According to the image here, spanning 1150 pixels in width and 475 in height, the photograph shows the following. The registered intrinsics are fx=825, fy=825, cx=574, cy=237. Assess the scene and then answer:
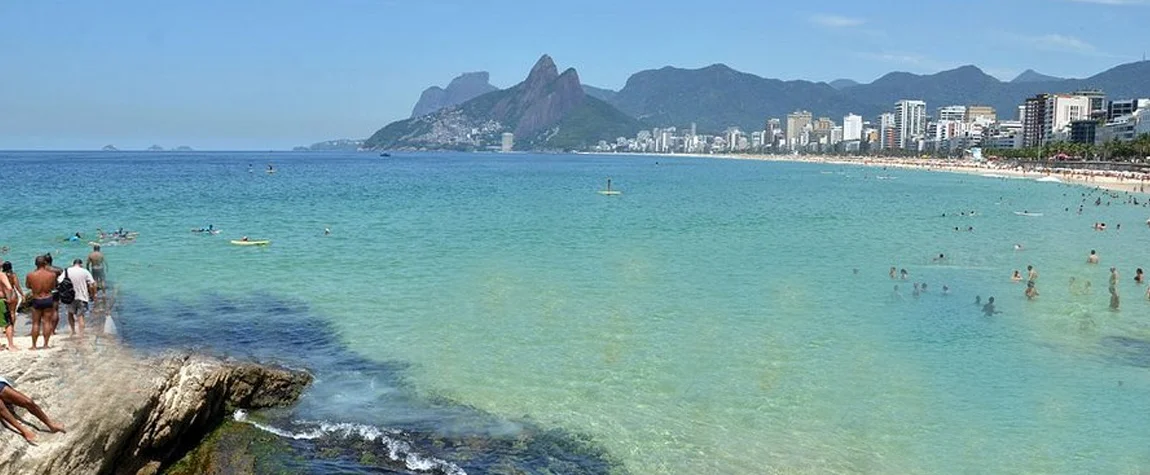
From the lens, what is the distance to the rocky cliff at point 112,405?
862 centimetres

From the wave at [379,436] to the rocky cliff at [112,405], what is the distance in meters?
0.97

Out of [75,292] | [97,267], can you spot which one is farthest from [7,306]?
[97,267]

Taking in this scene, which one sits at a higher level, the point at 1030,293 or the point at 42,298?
the point at 42,298

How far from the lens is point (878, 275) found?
2759cm

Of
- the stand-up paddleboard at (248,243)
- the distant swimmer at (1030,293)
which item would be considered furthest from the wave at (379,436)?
the stand-up paddleboard at (248,243)

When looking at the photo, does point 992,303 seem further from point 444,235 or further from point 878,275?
point 444,235

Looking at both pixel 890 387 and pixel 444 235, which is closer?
pixel 890 387

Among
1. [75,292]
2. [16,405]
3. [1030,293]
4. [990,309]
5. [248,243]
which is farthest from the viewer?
[248,243]

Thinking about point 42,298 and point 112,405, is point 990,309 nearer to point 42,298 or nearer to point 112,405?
point 112,405

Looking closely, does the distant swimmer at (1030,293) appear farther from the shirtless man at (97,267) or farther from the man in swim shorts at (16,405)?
the shirtless man at (97,267)

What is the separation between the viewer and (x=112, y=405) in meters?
9.38

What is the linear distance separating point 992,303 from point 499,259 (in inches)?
647

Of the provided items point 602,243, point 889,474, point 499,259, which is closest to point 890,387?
point 889,474

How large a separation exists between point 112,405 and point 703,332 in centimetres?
1228
